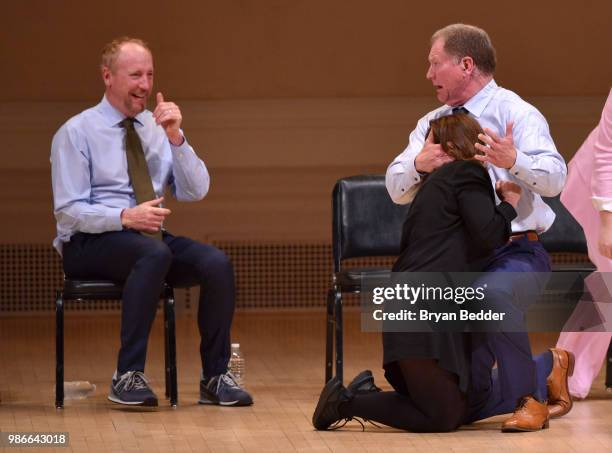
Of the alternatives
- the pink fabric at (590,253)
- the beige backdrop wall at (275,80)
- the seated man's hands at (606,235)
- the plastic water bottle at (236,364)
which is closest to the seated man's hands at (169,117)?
the plastic water bottle at (236,364)

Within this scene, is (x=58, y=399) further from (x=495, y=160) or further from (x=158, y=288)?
(x=495, y=160)

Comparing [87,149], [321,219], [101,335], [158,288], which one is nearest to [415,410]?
[158,288]

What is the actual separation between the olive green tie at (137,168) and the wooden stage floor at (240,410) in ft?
2.39

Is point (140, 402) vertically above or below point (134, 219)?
below

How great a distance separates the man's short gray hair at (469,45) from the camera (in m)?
4.50

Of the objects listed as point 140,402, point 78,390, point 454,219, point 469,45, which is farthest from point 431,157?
point 78,390

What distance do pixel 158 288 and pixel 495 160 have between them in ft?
4.32

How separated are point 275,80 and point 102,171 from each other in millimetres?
2446

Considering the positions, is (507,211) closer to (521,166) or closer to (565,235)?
(521,166)

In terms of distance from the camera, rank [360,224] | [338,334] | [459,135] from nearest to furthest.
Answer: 1. [459,135]
2. [338,334]
3. [360,224]

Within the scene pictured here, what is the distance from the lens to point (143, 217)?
4.86m

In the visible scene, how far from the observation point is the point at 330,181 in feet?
24.5

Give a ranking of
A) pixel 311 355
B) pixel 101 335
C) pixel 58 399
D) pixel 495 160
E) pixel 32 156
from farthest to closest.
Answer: pixel 32 156, pixel 101 335, pixel 311 355, pixel 58 399, pixel 495 160

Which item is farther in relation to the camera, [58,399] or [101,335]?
[101,335]
